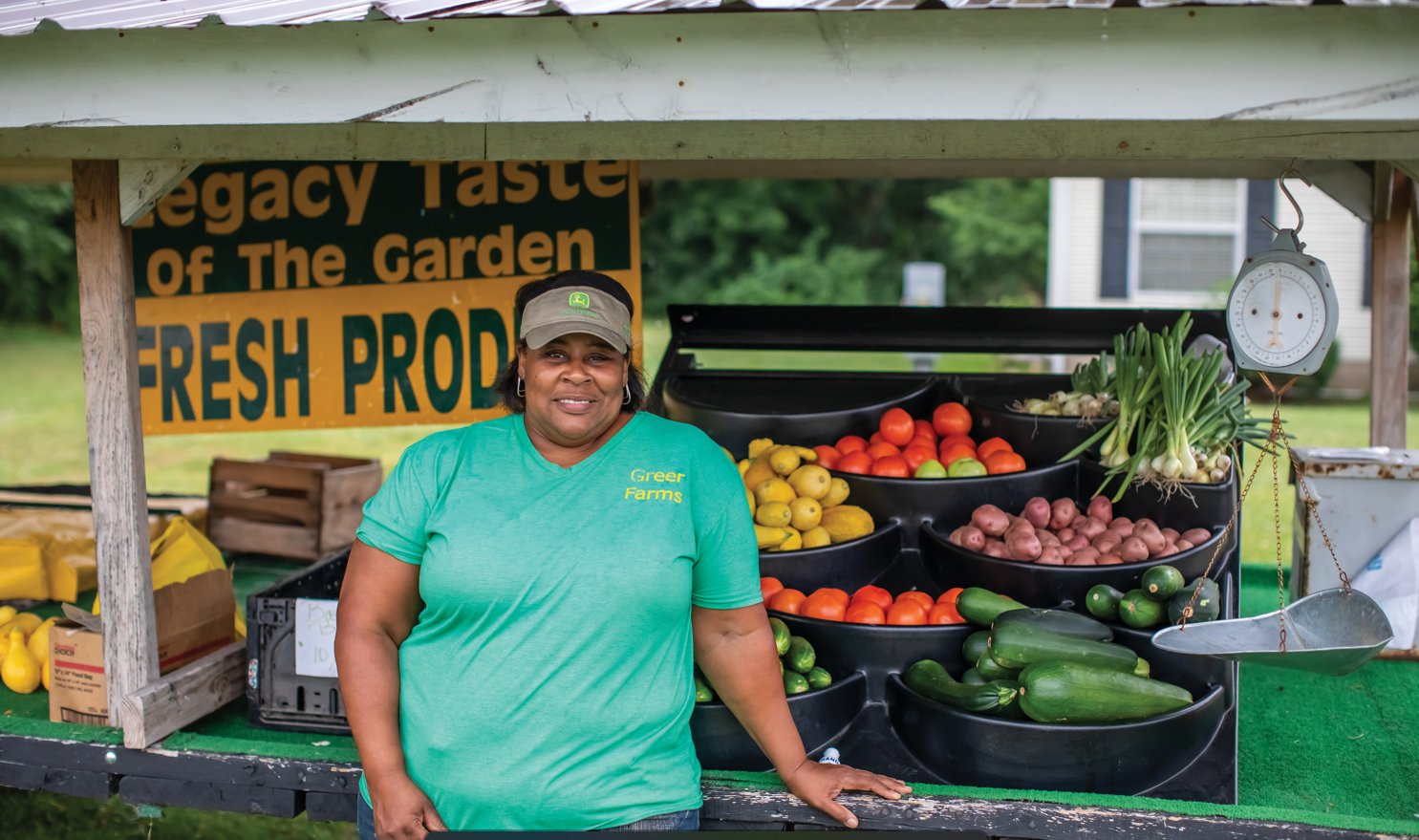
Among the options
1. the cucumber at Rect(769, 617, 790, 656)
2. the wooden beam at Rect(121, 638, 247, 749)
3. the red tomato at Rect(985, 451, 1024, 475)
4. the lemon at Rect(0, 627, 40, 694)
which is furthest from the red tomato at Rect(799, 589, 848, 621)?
the lemon at Rect(0, 627, 40, 694)

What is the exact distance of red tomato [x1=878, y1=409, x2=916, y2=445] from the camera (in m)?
3.52

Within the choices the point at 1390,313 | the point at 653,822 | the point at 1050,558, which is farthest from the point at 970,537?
the point at 1390,313

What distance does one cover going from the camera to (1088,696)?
2.54 metres

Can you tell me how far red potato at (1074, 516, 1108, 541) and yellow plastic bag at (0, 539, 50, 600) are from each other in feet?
15.3

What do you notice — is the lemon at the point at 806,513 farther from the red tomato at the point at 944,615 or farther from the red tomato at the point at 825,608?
the red tomato at the point at 944,615

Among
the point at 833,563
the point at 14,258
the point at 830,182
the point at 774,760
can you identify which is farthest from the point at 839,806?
the point at 14,258

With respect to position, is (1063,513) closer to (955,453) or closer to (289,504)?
(955,453)

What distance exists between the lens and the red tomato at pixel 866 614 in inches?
117

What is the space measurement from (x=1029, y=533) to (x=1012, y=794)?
0.79m

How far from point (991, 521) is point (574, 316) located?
1694 millimetres

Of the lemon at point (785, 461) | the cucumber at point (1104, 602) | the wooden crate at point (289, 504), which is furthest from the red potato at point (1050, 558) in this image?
the wooden crate at point (289, 504)

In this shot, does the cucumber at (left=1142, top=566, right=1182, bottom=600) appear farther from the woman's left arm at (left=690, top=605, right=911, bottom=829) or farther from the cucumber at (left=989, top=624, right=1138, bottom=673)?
the woman's left arm at (left=690, top=605, right=911, bottom=829)

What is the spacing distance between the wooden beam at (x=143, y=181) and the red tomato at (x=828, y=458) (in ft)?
7.15

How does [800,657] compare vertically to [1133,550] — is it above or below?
below
